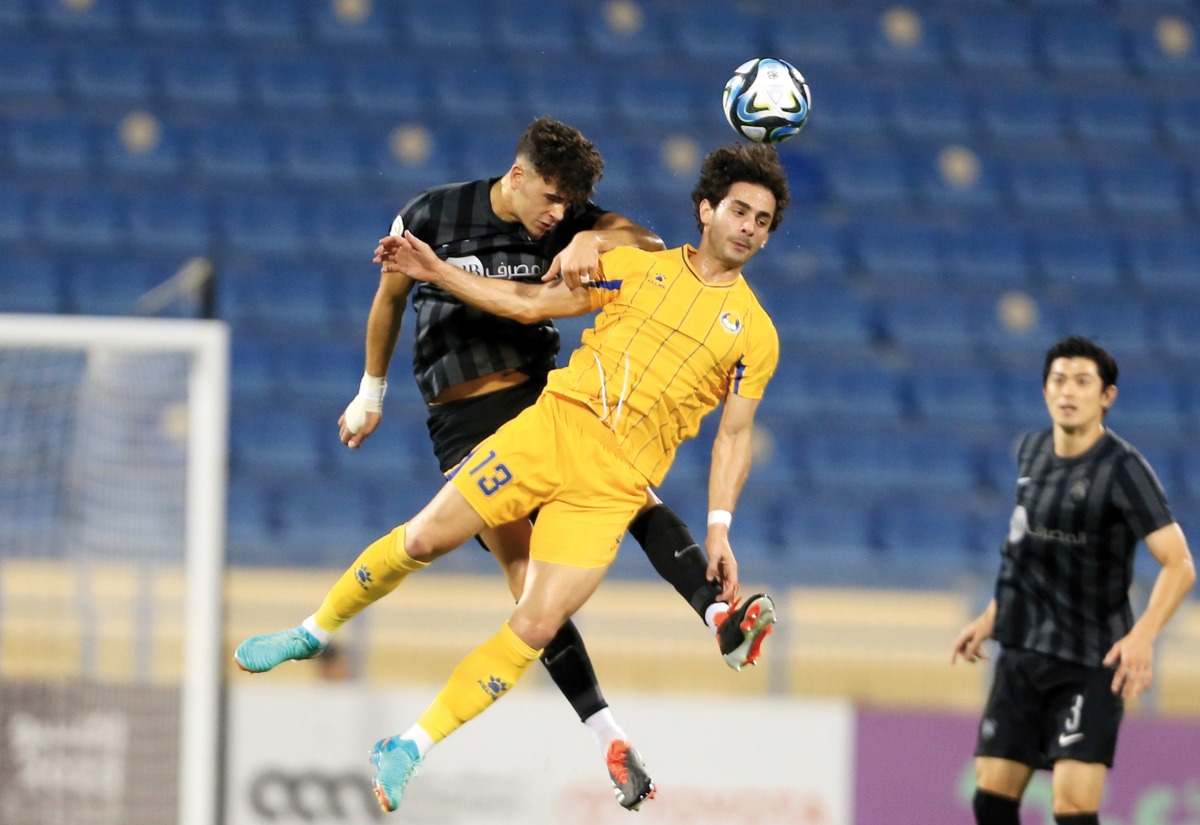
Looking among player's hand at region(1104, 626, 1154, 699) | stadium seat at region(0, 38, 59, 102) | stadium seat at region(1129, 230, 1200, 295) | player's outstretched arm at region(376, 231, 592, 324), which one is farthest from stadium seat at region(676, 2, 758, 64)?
player's outstretched arm at region(376, 231, 592, 324)

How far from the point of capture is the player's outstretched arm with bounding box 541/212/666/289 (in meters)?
5.22

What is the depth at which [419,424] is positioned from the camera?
11219 millimetres

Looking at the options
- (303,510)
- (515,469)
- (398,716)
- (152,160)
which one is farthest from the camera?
(152,160)

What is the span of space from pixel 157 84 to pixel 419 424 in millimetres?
3274

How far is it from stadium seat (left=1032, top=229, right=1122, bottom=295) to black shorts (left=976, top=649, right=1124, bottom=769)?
6441 mm

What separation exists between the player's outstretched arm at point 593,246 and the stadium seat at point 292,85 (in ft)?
24.0

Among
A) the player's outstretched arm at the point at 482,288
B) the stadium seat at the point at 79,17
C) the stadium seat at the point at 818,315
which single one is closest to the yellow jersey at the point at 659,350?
the player's outstretched arm at the point at 482,288

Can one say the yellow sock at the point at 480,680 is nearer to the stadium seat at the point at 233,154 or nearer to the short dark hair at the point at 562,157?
the short dark hair at the point at 562,157

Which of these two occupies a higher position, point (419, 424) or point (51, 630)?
point (419, 424)

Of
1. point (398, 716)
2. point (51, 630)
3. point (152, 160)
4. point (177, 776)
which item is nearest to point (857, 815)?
point (398, 716)

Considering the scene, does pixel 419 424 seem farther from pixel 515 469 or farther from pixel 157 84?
pixel 515 469

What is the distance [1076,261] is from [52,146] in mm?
7203

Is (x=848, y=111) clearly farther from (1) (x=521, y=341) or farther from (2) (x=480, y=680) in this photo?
(2) (x=480, y=680)

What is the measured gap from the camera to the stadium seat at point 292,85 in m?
12.5
